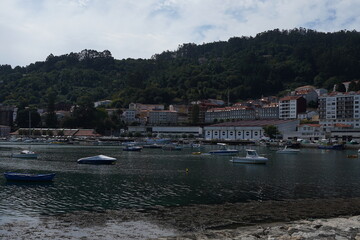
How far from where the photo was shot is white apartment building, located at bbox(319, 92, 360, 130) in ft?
334

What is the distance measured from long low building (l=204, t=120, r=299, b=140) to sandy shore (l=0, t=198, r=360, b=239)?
85.3m

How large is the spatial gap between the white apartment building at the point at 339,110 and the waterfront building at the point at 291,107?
779cm

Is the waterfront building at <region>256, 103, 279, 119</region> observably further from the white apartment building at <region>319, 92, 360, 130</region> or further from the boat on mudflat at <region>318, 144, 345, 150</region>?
the boat on mudflat at <region>318, 144, 345, 150</region>

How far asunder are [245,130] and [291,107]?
61.5 ft

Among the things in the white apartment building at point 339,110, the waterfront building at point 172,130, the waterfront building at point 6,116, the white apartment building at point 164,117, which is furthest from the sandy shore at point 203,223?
the waterfront building at point 6,116

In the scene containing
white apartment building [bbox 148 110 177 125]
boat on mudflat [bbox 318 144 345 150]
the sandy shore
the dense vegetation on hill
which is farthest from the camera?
the dense vegetation on hill

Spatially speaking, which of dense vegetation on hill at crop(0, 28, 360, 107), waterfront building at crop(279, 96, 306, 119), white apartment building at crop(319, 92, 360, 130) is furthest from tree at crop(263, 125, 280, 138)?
dense vegetation on hill at crop(0, 28, 360, 107)

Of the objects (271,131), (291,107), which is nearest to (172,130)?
(271,131)

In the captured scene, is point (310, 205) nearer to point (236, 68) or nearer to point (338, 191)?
point (338, 191)

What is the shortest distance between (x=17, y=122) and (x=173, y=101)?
59.1 metres

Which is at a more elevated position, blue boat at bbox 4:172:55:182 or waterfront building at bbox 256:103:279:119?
waterfront building at bbox 256:103:279:119

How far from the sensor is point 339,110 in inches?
4218

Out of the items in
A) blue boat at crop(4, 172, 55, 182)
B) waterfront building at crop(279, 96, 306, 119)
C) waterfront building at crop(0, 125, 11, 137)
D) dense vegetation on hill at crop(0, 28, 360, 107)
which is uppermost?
dense vegetation on hill at crop(0, 28, 360, 107)

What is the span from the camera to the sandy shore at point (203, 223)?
50.6 ft
